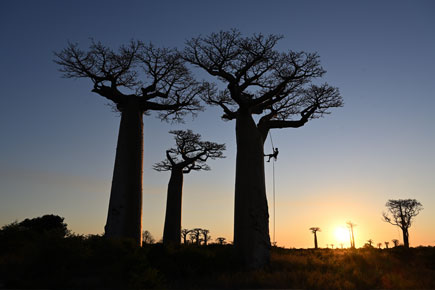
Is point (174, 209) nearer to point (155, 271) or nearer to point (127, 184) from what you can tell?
point (127, 184)

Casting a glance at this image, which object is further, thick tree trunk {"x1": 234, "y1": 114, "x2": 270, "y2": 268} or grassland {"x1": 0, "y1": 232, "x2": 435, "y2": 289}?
thick tree trunk {"x1": 234, "y1": 114, "x2": 270, "y2": 268}

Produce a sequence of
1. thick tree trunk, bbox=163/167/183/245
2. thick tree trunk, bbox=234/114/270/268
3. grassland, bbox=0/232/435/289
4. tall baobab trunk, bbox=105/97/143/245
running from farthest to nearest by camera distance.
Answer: thick tree trunk, bbox=163/167/183/245
tall baobab trunk, bbox=105/97/143/245
thick tree trunk, bbox=234/114/270/268
grassland, bbox=0/232/435/289

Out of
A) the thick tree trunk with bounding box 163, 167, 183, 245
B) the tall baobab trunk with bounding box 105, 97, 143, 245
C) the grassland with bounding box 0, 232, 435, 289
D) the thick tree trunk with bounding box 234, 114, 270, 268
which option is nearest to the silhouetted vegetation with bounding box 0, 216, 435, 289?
the grassland with bounding box 0, 232, 435, 289

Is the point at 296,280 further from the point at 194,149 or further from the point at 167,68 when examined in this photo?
the point at 194,149

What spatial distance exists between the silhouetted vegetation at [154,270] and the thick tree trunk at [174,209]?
27.2 feet

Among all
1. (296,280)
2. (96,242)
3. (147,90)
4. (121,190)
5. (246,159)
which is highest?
(147,90)

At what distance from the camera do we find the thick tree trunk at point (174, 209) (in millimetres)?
18156

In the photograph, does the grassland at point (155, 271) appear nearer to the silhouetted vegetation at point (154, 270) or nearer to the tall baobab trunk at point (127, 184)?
the silhouetted vegetation at point (154, 270)

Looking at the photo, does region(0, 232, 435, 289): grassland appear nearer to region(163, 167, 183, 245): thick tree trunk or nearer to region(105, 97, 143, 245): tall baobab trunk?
region(105, 97, 143, 245): tall baobab trunk

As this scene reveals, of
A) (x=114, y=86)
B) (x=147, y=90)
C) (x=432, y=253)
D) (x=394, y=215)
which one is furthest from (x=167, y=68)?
(x=394, y=215)

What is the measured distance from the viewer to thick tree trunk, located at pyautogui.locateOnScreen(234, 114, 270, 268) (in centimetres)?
991

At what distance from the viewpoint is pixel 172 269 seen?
8602mm

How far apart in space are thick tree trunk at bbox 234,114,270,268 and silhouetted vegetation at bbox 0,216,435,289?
379mm

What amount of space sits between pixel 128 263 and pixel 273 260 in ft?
17.1
